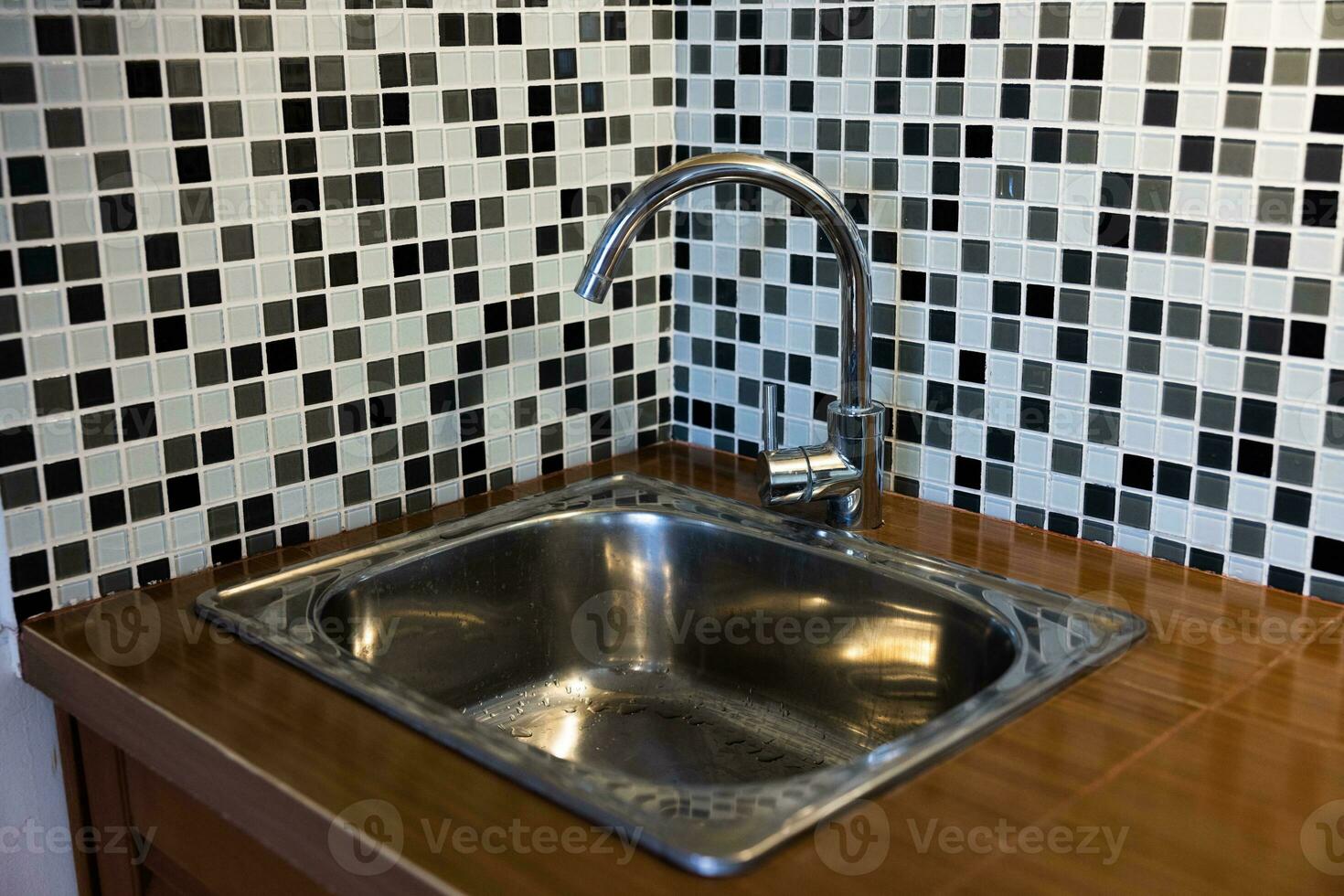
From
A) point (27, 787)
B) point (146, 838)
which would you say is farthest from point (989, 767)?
point (27, 787)

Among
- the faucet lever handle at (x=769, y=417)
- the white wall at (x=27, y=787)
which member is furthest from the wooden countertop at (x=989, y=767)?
the faucet lever handle at (x=769, y=417)

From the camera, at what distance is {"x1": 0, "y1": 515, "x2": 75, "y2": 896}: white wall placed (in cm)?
110

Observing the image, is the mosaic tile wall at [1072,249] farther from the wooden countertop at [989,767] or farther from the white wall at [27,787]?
the white wall at [27,787]

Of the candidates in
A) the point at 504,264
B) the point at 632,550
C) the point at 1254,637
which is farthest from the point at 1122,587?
the point at 504,264

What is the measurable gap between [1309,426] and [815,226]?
0.50 m

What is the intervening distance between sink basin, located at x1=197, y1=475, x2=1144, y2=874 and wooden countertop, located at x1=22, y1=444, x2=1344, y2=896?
4 cm

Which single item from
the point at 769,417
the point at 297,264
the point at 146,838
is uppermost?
the point at 297,264

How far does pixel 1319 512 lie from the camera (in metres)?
1.11

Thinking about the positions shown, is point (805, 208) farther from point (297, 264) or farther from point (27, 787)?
point (27, 787)

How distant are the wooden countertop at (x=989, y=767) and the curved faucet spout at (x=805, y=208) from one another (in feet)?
0.76

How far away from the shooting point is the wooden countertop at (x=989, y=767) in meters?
0.77

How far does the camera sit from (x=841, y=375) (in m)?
1.28

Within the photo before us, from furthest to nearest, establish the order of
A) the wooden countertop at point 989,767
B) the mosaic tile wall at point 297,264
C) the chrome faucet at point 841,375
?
the chrome faucet at point 841,375
the mosaic tile wall at point 297,264
the wooden countertop at point 989,767

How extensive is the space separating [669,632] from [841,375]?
0.99ft
